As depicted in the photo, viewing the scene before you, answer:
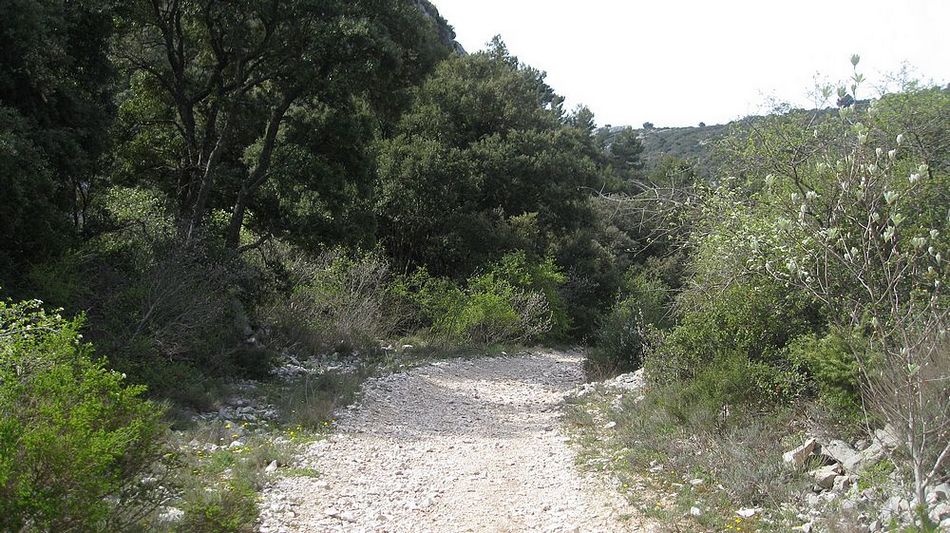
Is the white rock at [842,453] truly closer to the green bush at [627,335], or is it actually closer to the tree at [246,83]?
the green bush at [627,335]

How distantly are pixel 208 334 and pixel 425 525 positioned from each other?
680 centimetres

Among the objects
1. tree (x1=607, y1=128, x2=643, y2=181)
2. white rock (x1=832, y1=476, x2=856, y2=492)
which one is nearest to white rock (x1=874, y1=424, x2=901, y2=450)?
white rock (x1=832, y1=476, x2=856, y2=492)

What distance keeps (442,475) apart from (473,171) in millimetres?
20008

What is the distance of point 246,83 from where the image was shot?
15.1m

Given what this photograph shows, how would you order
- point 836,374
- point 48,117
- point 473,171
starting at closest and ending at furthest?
point 836,374, point 48,117, point 473,171

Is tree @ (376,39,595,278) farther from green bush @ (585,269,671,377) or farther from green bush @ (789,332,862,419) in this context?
green bush @ (789,332,862,419)

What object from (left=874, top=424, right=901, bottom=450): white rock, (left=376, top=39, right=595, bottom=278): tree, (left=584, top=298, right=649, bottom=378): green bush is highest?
(left=376, top=39, right=595, bottom=278): tree

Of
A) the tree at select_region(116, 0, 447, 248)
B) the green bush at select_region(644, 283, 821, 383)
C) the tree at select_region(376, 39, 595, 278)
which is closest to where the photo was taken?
the green bush at select_region(644, 283, 821, 383)

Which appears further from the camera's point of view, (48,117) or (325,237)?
(325,237)

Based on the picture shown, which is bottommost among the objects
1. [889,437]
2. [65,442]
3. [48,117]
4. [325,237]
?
[889,437]

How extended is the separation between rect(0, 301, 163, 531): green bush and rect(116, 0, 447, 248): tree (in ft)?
29.0

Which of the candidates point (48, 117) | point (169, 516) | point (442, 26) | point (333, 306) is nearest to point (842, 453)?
point (169, 516)

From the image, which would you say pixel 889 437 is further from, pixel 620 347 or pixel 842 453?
pixel 620 347

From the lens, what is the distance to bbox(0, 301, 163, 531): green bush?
3516 mm
